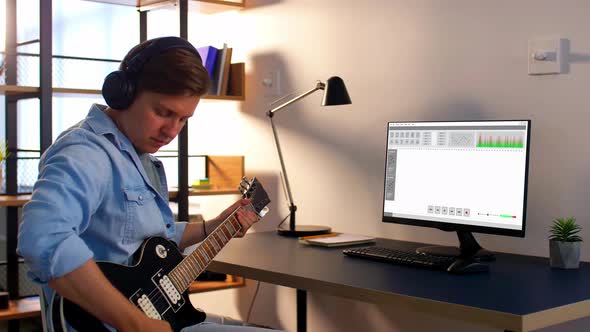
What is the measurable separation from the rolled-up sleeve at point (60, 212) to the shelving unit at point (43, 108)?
136 cm

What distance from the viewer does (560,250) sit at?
2.12 meters

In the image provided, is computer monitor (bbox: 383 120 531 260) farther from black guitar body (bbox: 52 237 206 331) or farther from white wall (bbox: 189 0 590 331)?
black guitar body (bbox: 52 237 206 331)

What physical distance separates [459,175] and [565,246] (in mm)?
389

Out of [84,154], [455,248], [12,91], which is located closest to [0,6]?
[12,91]

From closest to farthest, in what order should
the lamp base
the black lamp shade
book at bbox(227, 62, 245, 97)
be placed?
the black lamp shade → the lamp base → book at bbox(227, 62, 245, 97)

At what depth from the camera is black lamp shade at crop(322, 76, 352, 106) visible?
2.71m

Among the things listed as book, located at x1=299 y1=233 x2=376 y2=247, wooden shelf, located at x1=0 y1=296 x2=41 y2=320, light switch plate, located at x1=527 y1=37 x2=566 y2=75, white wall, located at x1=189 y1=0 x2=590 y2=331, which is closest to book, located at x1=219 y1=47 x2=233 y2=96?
white wall, located at x1=189 y1=0 x2=590 y2=331

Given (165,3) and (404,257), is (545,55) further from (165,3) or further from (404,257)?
(165,3)

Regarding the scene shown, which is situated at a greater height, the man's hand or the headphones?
the headphones

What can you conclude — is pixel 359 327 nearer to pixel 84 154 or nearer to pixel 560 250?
pixel 560 250

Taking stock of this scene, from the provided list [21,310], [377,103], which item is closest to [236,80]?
[377,103]

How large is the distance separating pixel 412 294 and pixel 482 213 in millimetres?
591

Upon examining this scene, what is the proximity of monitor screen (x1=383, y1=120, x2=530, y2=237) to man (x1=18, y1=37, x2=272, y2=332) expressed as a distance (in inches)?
33.5

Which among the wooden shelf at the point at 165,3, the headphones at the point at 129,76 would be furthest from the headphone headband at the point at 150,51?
the wooden shelf at the point at 165,3
